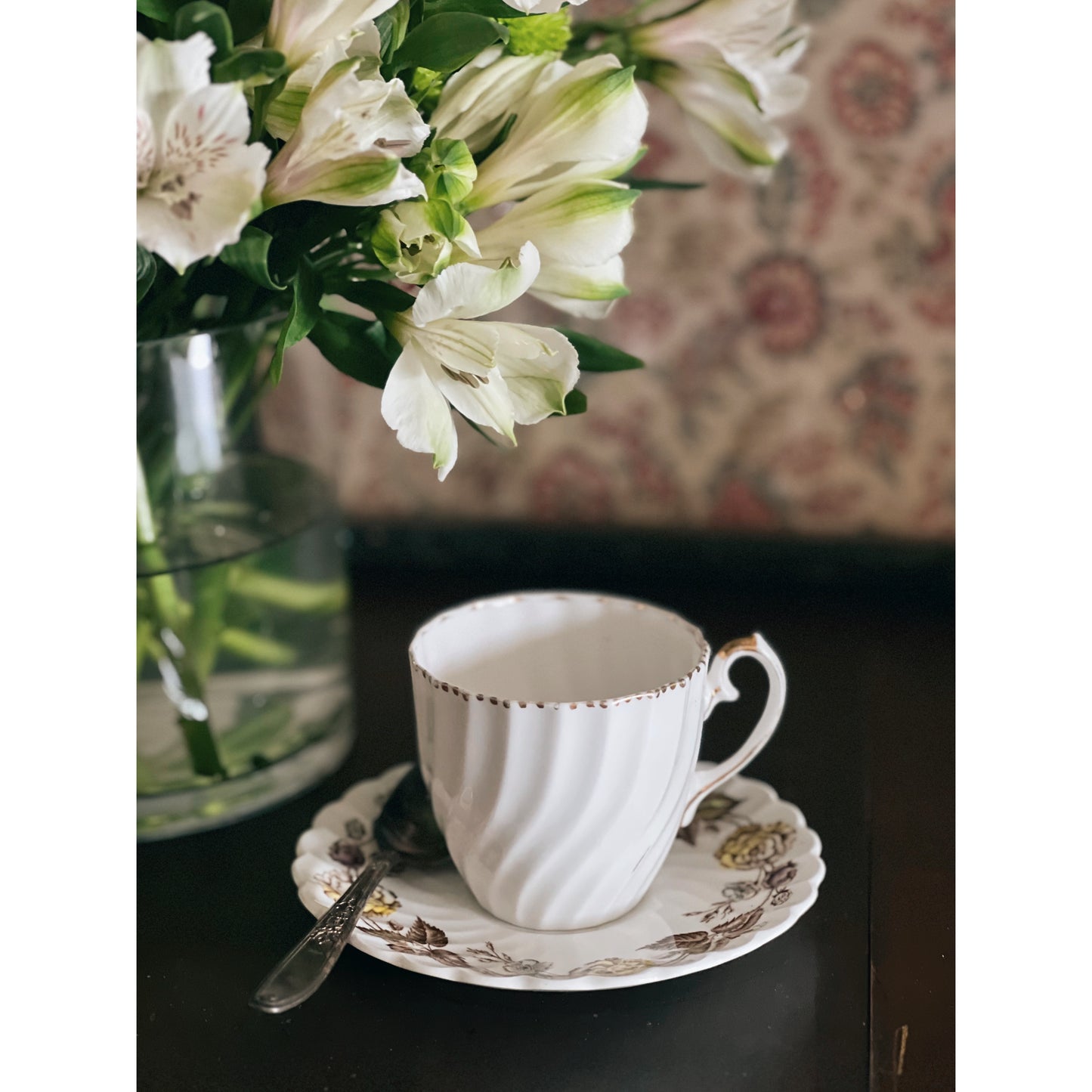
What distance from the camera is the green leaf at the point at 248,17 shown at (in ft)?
1.31

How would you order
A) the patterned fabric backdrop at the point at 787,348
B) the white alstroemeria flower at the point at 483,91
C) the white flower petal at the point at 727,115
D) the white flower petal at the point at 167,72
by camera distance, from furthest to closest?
the patterned fabric backdrop at the point at 787,348
the white flower petal at the point at 727,115
the white alstroemeria flower at the point at 483,91
the white flower petal at the point at 167,72

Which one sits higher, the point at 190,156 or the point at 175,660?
the point at 190,156

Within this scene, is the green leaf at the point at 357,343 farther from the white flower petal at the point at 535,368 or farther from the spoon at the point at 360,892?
the spoon at the point at 360,892

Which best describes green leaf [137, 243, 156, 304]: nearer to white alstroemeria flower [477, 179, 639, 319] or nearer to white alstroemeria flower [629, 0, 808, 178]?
white alstroemeria flower [477, 179, 639, 319]

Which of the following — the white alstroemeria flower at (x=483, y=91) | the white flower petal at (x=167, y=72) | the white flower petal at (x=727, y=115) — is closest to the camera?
the white flower petal at (x=167, y=72)

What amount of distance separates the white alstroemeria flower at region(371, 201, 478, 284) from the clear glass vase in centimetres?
14

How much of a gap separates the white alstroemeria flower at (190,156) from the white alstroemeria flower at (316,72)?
39 millimetres

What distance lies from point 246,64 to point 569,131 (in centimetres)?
12

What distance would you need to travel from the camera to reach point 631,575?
0.94 metres

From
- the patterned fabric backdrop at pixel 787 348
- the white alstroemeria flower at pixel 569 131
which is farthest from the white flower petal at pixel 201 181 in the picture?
the patterned fabric backdrop at pixel 787 348

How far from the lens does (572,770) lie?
0.45 m

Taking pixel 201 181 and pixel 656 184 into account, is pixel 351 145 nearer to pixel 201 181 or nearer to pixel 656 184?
pixel 201 181

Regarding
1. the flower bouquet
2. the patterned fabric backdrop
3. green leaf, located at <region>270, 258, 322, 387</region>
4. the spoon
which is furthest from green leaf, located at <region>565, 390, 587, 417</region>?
the patterned fabric backdrop

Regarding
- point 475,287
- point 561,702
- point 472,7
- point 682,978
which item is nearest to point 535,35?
point 472,7
